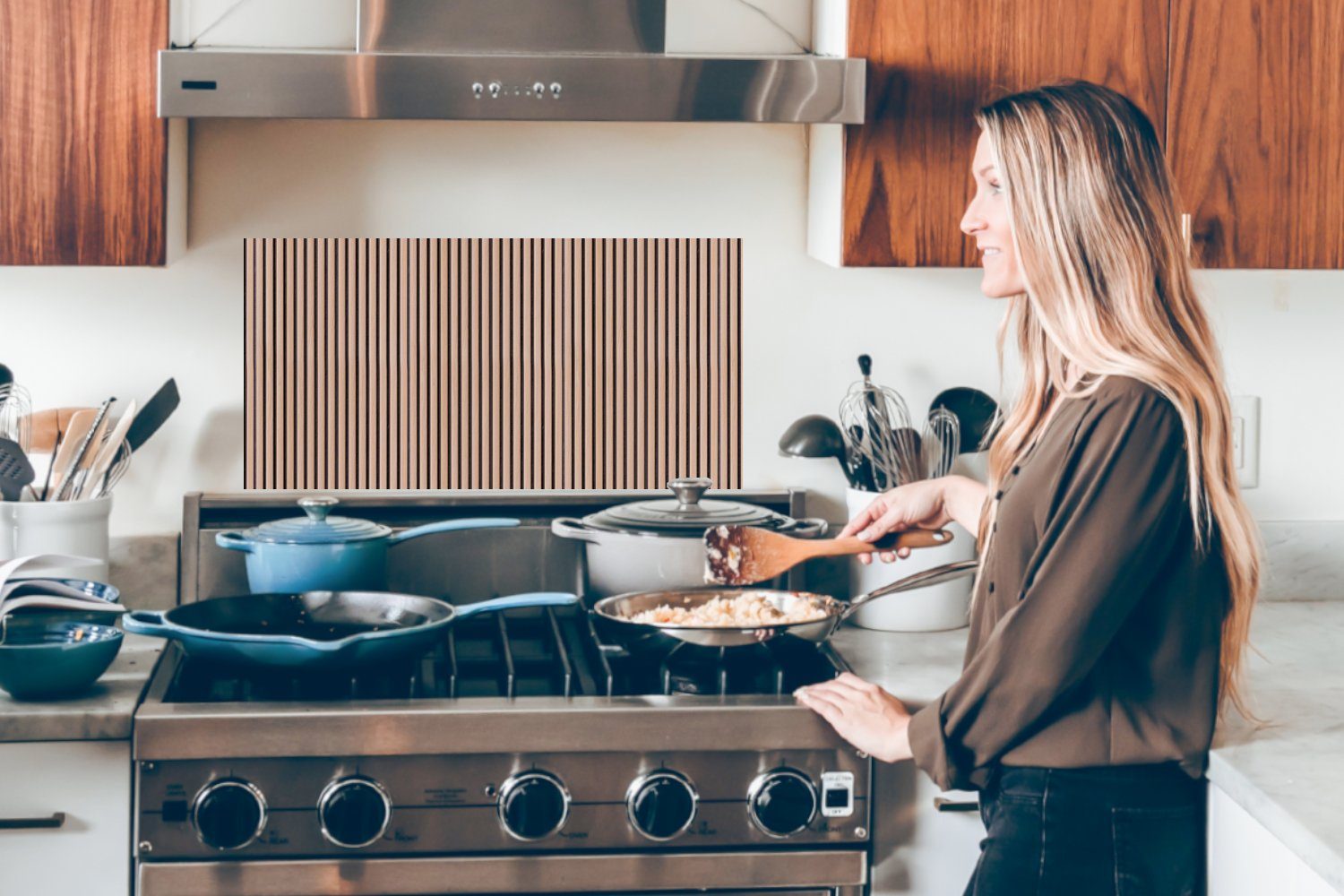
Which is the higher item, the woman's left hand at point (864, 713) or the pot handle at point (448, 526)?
the pot handle at point (448, 526)

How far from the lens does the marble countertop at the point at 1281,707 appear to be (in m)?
1.31

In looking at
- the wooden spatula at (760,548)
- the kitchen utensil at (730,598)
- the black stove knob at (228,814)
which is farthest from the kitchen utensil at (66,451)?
the wooden spatula at (760,548)

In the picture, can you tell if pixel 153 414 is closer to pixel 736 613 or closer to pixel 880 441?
pixel 736 613

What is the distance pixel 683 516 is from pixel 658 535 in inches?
2.4

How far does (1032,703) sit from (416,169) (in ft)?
4.36

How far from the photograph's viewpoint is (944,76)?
6.39 ft

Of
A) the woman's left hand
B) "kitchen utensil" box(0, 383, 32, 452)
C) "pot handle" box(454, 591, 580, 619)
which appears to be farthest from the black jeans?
"kitchen utensil" box(0, 383, 32, 452)

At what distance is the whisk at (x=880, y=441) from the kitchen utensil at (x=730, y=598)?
0.32m

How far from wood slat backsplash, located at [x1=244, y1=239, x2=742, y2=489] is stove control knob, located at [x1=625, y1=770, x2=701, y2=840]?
2.59 feet

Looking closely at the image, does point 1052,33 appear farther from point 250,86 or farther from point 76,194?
point 76,194

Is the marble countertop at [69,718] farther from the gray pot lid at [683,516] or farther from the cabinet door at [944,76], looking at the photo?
the cabinet door at [944,76]

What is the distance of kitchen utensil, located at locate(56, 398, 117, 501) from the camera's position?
2.04 metres

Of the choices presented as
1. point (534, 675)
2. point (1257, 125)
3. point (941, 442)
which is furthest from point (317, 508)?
point (1257, 125)

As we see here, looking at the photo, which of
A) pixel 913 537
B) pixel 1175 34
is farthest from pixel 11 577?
pixel 1175 34
